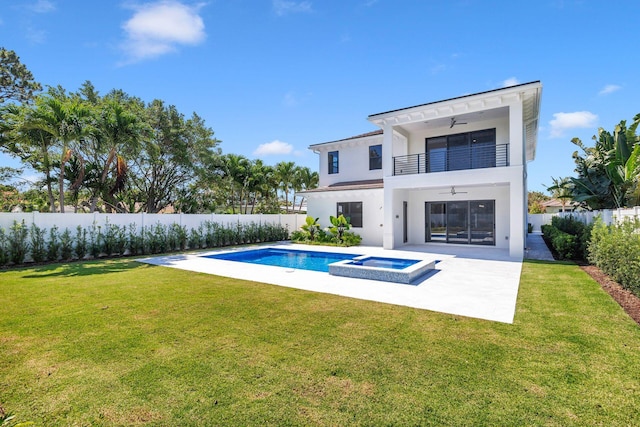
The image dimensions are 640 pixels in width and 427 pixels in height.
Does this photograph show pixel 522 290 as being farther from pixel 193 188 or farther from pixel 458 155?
pixel 193 188

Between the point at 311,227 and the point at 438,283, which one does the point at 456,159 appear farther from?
the point at 438,283

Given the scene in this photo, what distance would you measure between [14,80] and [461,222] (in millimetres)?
33462

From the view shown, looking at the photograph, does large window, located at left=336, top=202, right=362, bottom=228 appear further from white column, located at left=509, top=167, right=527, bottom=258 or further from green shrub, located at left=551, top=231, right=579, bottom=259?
green shrub, located at left=551, top=231, right=579, bottom=259

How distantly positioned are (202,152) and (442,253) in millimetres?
21667

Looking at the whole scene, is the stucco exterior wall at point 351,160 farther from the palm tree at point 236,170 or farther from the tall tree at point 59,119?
the tall tree at point 59,119

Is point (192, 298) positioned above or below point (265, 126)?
below

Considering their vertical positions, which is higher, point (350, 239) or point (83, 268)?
point (350, 239)

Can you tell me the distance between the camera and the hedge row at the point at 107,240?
13.2m

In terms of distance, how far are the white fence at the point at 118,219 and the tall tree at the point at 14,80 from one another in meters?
16.0

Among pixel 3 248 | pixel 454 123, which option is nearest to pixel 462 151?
pixel 454 123

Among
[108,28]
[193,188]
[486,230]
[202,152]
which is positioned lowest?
[486,230]

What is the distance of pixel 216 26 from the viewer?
609 inches

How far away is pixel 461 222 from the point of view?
63.9 ft

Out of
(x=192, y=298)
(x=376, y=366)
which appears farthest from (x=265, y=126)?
(x=376, y=366)
